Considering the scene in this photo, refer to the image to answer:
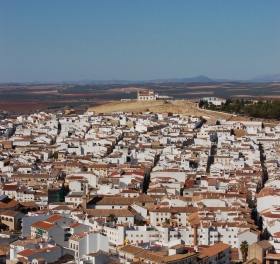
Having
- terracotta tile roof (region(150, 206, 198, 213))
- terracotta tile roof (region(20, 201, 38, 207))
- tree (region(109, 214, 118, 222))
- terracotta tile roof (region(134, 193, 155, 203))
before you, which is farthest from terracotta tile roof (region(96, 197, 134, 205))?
terracotta tile roof (region(20, 201, 38, 207))

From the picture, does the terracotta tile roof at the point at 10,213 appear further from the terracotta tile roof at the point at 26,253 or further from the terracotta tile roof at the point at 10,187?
the terracotta tile roof at the point at 26,253

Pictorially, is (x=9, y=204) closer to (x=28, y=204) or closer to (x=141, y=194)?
(x=28, y=204)

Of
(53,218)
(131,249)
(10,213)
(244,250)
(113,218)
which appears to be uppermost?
(53,218)

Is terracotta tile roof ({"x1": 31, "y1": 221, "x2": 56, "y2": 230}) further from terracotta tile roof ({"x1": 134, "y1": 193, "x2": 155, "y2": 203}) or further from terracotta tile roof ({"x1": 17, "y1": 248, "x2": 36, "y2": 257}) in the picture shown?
terracotta tile roof ({"x1": 134, "y1": 193, "x2": 155, "y2": 203})

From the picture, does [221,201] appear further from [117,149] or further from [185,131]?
[185,131]

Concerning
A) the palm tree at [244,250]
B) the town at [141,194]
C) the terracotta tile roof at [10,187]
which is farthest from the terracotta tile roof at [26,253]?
the terracotta tile roof at [10,187]

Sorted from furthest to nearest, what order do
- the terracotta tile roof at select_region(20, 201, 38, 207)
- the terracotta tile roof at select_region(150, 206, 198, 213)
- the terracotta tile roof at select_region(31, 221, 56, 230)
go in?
the terracotta tile roof at select_region(20, 201, 38, 207)
the terracotta tile roof at select_region(150, 206, 198, 213)
the terracotta tile roof at select_region(31, 221, 56, 230)

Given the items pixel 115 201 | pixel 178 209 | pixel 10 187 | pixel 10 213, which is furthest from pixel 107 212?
pixel 10 187

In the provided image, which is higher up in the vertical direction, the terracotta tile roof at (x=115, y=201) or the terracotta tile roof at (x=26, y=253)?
the terracotta tile roof at (x=26, y=253)

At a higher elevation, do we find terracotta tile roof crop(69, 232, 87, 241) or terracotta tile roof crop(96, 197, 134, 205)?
terracotta tile roof crop(69, 232, 87, 241)

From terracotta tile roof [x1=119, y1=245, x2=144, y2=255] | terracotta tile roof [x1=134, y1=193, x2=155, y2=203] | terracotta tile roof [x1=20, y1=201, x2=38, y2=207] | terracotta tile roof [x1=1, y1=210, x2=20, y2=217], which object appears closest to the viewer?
terracotta tile roof [x1=119, y1=245, x2=144, y2=255]
